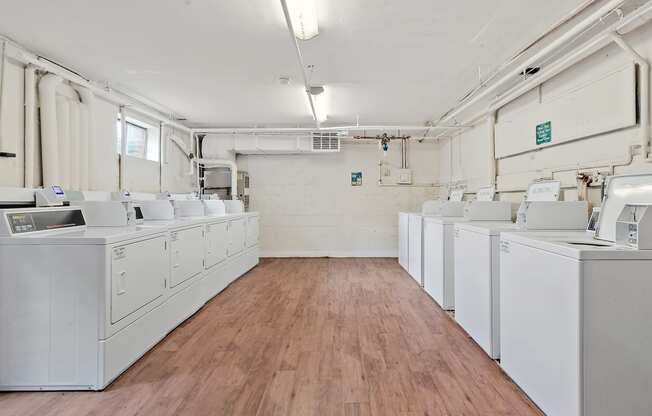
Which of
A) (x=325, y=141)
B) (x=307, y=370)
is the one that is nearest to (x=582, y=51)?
(x=307, y=370)

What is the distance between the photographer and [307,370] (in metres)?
2.05

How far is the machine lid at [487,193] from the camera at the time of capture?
3.98m

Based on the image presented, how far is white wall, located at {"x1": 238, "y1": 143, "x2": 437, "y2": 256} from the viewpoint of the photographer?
630 cm

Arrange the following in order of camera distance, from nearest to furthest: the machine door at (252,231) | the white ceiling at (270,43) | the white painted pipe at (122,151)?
the white ceiling at (270,43)
the white painted pipe at (122,151)
the machine door at (252,231)

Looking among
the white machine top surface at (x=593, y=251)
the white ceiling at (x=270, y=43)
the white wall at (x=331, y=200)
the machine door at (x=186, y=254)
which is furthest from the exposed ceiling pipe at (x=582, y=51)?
the machine door at (x=186, y=254)

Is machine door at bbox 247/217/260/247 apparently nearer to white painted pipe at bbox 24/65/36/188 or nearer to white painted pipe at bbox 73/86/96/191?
white painted pipe at bbox 73/86/96/191

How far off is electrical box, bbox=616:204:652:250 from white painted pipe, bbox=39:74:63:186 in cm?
406

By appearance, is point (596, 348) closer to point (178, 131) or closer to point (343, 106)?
point (343, 106)

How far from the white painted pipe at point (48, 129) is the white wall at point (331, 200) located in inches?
139

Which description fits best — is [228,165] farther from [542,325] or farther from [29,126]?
[542,325]

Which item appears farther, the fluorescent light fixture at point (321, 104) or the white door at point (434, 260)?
the fluorescent light fixture at point (321, 104)

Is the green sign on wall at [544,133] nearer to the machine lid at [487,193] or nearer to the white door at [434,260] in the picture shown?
the machine lid at [487,193]

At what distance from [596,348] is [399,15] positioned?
2.24m

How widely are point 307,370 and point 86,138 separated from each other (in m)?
3.14
